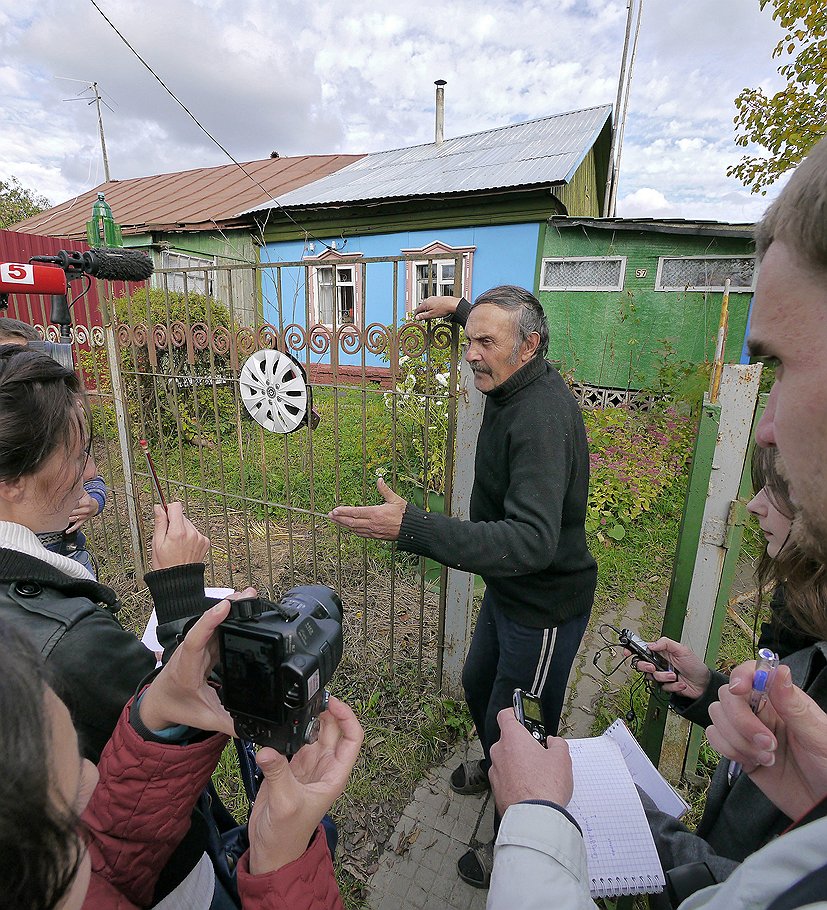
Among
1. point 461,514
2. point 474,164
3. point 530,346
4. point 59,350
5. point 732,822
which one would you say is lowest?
point 732,822

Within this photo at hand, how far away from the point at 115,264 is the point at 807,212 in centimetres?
284

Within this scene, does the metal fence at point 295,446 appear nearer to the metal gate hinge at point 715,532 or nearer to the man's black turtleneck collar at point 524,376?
the man's black turtleneck collar at point 524,376

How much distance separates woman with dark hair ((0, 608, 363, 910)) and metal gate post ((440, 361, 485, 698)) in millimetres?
1508

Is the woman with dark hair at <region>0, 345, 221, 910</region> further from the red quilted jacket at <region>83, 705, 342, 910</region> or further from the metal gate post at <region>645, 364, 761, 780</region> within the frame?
the metal gate post at <region>645, 364, 761, 780</region>

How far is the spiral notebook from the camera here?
3.45ft

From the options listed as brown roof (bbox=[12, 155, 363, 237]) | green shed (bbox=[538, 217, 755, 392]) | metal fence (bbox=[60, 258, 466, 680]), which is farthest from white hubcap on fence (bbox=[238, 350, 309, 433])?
brown roof (bbox=[12, 155, 363, 237])

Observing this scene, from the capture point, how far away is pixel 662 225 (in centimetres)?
746

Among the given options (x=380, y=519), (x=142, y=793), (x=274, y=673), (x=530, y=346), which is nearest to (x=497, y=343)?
(x=530, y=346)

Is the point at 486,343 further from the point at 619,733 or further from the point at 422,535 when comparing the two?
the point at 619,733

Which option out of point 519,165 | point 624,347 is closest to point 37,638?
point 624,347

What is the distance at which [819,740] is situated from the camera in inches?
32.7

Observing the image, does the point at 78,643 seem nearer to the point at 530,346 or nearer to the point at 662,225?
the point at 530,346

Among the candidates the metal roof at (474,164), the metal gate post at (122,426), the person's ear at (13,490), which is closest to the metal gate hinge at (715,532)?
the person's ear at (13,490)

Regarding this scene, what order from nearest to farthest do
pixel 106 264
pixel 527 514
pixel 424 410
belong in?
1. pixel 527 514
2. pixel 106 264
3. pixel 424 410
